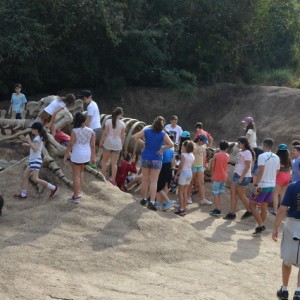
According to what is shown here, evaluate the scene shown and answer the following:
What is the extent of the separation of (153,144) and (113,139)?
172cm

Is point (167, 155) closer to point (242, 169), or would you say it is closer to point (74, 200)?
point (242, 169)

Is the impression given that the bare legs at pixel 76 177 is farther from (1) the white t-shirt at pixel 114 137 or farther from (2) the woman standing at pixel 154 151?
(1) the white t-shirt at pixel 114 137

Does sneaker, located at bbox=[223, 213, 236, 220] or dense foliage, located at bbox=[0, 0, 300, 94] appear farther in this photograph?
dense foliage, located at bbox=[0, 0, 300, 94]

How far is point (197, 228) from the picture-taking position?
1133 cm

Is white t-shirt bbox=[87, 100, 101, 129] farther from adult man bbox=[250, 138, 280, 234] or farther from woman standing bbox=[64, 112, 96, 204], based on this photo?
adult man bbox=[250, 138, 280, 234]

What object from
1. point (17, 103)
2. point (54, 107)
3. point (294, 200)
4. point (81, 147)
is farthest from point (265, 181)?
point (17, 103)

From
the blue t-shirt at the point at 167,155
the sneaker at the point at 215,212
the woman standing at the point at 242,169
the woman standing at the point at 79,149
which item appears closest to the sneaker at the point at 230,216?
the sneaker at the point at 215,212

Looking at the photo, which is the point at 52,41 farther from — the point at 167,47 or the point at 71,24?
the point at 167,47

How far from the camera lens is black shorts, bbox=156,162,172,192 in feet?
39.0

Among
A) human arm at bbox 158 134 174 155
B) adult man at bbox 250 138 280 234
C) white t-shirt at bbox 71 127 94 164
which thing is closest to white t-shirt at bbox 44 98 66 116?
white t-shirt at bbox 71 127 94 164

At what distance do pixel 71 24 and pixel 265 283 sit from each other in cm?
1683

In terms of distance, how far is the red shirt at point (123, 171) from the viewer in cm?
1348

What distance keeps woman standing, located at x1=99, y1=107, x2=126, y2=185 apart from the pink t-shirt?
1.83m

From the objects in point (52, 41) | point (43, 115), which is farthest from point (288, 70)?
point (43, 115)
